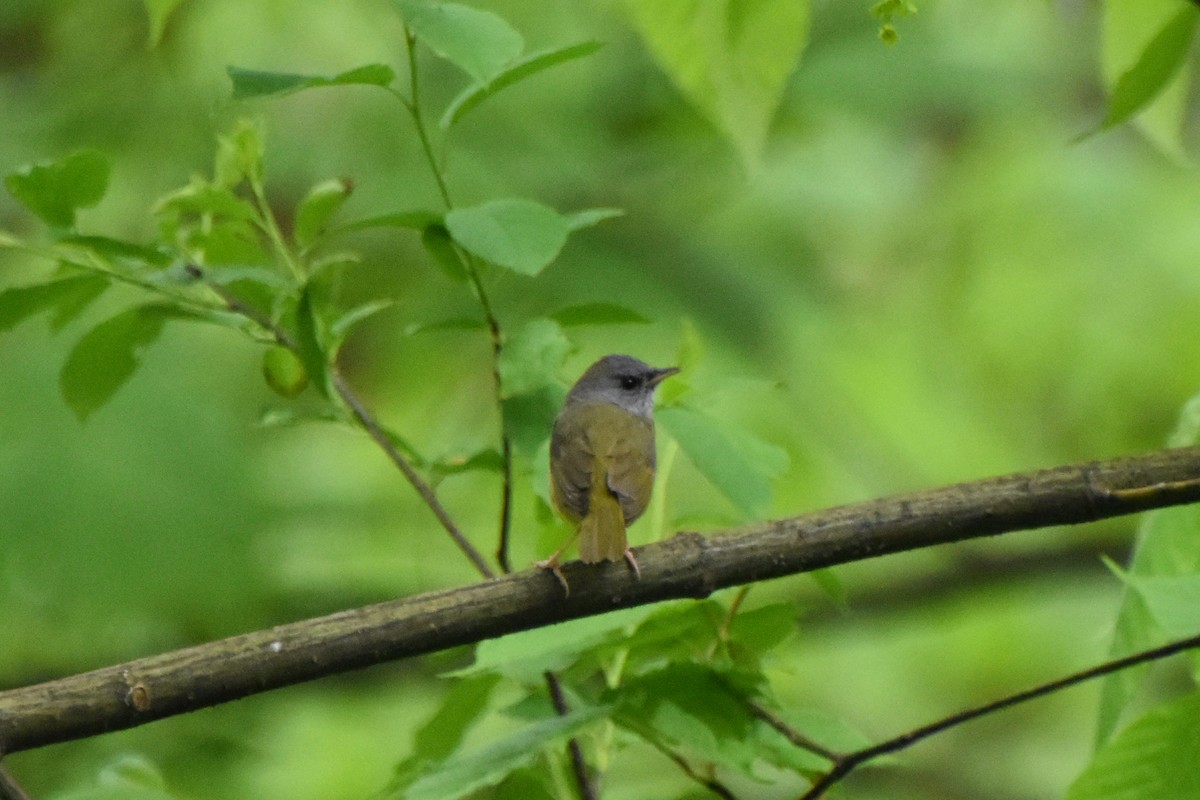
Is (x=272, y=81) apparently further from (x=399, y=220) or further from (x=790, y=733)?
(x=790, y=733)

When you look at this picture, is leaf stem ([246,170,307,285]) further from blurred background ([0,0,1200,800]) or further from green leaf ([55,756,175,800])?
green leaf ([55,756,175,800])

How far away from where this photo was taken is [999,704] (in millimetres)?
1678

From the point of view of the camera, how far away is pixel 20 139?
13.2 ft

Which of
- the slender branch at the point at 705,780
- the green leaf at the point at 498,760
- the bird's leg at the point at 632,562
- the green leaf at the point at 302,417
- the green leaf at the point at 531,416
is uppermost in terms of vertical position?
the green leaf at the point at 531,416

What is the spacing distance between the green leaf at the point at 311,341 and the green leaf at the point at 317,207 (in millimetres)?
161

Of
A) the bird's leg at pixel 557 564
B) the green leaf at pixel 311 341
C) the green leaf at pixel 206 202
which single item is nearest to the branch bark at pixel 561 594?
the bird's leg at pixel 557 564

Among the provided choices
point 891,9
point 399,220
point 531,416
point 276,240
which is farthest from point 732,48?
point 276,240

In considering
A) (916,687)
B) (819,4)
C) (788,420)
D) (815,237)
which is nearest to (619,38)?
(819,4)

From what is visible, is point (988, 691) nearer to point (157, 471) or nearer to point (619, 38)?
point (619, 38)

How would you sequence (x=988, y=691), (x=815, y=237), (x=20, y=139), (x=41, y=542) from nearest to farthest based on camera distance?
(x=41, y=542)
(x=20, y=139)
(x=815, y=237)
(x=988, y=691)

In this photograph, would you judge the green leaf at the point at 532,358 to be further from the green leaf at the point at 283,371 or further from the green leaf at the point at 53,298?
the green leaf at the point at 53,298

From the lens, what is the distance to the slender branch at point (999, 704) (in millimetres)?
1620

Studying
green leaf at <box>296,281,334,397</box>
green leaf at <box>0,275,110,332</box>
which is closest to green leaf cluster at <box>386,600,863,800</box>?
green leaf at <box>296,281,334,397</box>

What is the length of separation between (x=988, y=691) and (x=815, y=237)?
7.17ft
